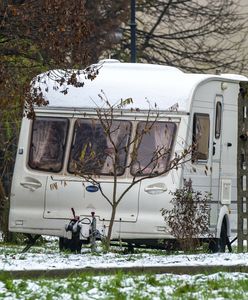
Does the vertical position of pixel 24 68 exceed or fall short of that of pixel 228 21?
it falls short

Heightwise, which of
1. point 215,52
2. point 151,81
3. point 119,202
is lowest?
point 119,202

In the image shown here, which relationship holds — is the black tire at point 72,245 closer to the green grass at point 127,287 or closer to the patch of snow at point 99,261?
the patch of snow at point 99,261

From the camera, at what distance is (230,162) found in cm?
2388

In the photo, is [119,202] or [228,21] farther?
[228,21]

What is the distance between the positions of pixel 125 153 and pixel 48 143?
1.36 m

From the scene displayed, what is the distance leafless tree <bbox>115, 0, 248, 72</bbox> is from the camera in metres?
41.5

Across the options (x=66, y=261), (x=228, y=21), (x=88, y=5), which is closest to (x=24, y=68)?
(x=66, y=261)

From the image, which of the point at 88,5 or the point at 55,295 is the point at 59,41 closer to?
the point at 55,295

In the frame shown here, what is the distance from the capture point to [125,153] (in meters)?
22.4

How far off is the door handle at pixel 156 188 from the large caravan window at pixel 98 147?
0.47 meters

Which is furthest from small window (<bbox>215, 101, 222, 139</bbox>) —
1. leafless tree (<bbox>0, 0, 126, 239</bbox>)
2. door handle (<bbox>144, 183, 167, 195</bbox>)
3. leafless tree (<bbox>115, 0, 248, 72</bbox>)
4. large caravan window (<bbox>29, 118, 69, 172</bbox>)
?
leafless tree (<bbox>115, 0, 248, 72</bbox>)

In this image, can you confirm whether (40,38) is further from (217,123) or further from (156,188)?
(217,123)

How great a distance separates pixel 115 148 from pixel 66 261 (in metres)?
4.61

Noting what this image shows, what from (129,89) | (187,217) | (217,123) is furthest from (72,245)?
(217,123)
